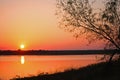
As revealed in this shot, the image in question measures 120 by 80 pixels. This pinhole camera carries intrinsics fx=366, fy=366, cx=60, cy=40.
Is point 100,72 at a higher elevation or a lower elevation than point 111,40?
lower

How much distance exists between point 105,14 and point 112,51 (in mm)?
3204

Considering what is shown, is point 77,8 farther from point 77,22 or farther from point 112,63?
point 112,63

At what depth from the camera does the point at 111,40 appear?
2962 centimetres

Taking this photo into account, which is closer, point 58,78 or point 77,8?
point 77,8

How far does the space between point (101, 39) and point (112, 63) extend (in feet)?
7.40

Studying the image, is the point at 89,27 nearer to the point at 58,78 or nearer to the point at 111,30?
the point at 111,30

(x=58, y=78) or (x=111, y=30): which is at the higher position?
(x=111, y=30)

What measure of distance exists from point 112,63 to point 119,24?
3.41m

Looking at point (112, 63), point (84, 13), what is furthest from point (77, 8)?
point (112, 63)

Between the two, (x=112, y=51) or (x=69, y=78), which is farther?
(x=69, y=78)

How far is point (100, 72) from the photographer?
30078 mm

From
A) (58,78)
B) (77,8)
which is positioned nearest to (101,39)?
(77,8)

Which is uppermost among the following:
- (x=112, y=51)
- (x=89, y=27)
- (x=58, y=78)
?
(x=89, y=27)

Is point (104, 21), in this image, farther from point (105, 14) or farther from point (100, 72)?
point (100, 72)
